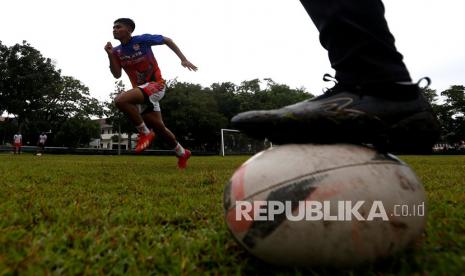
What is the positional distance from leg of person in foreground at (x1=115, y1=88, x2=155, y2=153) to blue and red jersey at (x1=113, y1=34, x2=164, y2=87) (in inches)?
18.2

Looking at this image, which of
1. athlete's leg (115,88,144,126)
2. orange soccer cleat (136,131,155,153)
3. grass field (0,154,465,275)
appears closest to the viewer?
grass field (0,154,465,275)

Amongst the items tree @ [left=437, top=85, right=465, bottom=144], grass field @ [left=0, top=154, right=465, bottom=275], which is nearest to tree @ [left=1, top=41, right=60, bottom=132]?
grass field @ [left=0, top=154, right=465, bottom=275]

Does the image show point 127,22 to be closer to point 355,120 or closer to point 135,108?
point 135,108

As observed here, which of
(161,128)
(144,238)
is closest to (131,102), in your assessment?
(161,128)

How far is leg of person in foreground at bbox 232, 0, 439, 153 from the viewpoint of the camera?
185 centimetres

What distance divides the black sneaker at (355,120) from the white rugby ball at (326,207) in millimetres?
105

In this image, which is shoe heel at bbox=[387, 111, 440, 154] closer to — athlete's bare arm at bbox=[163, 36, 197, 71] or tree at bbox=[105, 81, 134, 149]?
athlete's bare arm at bbox=[163, 36, 197, 71]

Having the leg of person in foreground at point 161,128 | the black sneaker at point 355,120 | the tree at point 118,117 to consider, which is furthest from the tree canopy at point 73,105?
the black sneaker at point 355,120

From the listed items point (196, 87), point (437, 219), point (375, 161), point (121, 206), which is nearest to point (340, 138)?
point (375, 161)

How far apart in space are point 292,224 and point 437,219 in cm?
138

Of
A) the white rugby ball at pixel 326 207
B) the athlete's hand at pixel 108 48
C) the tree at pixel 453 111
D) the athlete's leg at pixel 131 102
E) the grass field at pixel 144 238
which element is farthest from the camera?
the tree at pixel 453 111

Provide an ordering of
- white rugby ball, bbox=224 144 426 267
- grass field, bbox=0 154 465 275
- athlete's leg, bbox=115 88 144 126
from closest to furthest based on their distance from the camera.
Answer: white rugby ball, bbox=224 144 426 267
grass field, bbox=0 154 465 275
athlete's leg, bbox=115 88 144 126

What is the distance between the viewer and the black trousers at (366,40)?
6.30 feet

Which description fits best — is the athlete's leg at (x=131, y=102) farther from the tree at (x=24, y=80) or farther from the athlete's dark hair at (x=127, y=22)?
the tree at (x=24, y=80)
